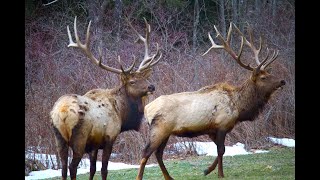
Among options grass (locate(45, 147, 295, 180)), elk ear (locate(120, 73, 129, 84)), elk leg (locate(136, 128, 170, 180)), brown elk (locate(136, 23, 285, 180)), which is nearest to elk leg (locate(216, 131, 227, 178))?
brown elk (locate(136, 23, 285, 180))

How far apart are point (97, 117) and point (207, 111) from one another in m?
1.84

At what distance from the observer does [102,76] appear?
43.8 ft

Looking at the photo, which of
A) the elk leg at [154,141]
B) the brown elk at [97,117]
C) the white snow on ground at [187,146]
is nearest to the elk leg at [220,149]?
the elk leg at [154,141]

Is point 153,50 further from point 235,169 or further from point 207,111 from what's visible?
point 207,111

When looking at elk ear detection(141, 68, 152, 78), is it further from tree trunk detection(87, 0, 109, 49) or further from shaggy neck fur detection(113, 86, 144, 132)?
tree trunk detection(87, 0, 109, 49)

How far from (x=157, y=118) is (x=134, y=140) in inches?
156

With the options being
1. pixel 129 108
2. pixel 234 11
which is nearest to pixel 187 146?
pixel 129 108

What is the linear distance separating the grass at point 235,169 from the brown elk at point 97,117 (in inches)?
46.9

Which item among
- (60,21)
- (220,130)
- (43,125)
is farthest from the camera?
(60,21)

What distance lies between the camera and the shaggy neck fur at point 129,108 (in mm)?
7867

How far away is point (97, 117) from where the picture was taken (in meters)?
7.05

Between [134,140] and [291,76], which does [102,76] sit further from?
[291,76]
